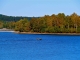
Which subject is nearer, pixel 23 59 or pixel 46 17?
pixel 23 59

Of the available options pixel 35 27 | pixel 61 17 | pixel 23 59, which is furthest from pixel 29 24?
pixel 23 59

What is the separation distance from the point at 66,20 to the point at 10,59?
366 feet

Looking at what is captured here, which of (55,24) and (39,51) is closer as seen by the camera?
(39,51)

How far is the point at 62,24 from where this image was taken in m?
157

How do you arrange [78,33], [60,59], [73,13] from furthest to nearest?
1. [73,13]
2. [78,33]
3. [60,59]

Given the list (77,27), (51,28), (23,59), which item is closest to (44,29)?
(51,28)

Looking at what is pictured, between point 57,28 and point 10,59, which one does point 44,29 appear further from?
point 10,59

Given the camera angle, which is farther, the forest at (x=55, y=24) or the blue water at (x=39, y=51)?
the forest at (x=55, y=24)

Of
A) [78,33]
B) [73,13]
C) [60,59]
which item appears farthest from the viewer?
[73,13]

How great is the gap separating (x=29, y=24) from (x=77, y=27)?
2753 centimetres

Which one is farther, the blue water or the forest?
the forest

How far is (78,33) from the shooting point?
504 ft

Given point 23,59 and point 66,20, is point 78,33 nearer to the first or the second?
point 66,20

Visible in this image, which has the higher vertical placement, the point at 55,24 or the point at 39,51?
the point at 55,24
